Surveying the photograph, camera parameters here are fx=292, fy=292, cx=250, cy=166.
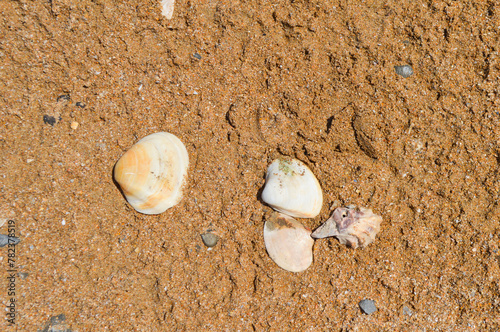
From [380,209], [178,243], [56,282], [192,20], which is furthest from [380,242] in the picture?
[56,282]

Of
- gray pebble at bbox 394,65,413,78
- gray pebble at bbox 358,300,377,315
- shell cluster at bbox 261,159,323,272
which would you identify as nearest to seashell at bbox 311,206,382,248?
shell cluster at bbox 261,159,323,272

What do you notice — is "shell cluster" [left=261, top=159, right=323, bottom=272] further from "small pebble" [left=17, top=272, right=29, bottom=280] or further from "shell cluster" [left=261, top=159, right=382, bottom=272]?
"small pebble" [left=17, top=272, right=29, bottom=280]

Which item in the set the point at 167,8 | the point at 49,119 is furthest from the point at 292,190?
the point at 49,119

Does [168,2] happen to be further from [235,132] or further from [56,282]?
[56,282]

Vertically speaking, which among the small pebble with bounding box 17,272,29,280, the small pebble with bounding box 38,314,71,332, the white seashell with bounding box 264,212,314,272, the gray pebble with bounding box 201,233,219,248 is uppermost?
the white seashell with bounding box 264,212,314,272

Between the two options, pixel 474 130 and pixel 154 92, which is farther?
pixel 154 92

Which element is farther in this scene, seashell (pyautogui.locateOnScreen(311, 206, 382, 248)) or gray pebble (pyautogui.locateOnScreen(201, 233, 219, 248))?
gray pebble (pyautogui.locateOnScreen(201, 233, 219, 248))
